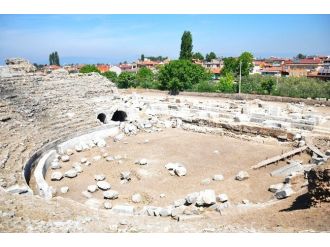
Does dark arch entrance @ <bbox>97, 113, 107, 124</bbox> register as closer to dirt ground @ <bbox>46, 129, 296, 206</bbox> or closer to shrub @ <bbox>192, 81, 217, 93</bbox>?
dirt ground @ <bbox>46, 129, 296, 206</bbox>

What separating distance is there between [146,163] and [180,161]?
181cm

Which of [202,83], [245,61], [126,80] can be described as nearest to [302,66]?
[245,61]

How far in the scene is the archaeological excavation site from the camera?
365 inches

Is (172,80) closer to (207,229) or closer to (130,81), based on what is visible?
(130,81)

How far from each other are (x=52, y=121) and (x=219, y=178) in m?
11.2

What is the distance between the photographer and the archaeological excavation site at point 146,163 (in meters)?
9.28

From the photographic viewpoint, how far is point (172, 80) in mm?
39375

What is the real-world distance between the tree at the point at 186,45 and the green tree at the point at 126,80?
8.69m

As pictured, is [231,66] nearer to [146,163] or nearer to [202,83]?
[202,83]

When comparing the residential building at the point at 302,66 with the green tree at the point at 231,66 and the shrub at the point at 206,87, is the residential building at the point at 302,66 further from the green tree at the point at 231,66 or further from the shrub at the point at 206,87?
the shrub at the point at 206,87

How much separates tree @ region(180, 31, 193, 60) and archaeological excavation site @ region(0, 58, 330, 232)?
909 inches

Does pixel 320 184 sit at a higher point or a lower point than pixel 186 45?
lower

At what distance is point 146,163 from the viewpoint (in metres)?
16.7

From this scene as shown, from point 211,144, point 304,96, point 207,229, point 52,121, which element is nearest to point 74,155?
point 52,121
